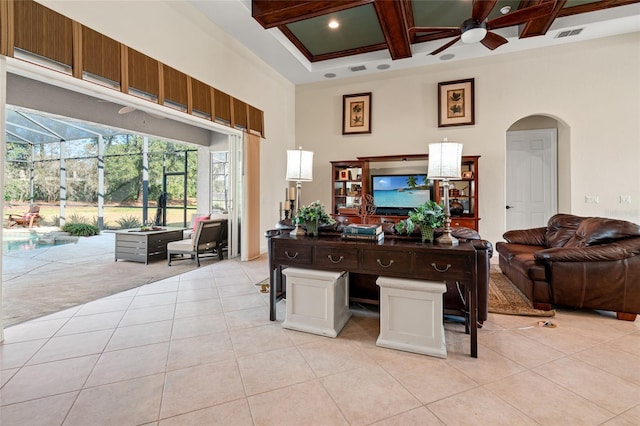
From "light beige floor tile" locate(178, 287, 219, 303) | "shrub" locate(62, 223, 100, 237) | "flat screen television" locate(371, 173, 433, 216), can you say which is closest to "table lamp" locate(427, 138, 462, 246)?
"light beige floor tile" locate(178, 287, 219, 303)

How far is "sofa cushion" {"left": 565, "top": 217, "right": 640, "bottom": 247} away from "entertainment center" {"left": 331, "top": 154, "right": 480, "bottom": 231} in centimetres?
222

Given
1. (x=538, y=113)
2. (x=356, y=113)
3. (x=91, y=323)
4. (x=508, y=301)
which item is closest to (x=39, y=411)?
(x=91, y=323)

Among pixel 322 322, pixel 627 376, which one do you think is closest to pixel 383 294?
pixel 322 322

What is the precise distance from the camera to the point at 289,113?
22.6ft

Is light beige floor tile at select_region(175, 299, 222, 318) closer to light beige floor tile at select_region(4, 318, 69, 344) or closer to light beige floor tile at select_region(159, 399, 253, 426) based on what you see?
light beige floor tile at select_region(4, 318, 69, 344)

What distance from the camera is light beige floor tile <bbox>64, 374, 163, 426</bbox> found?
1515mm

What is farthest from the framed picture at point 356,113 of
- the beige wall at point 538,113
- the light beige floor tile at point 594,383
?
the light beige floor tile at point 594,383

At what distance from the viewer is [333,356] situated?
2.14 m

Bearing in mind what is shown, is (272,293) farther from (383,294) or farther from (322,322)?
(383,294)

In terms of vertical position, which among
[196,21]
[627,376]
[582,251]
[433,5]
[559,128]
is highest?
[433,5]

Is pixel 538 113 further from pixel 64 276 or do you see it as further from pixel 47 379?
pixel 64 276

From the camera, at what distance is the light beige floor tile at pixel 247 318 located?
266 cm

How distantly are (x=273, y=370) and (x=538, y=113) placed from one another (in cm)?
625

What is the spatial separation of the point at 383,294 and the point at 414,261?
346 mm
